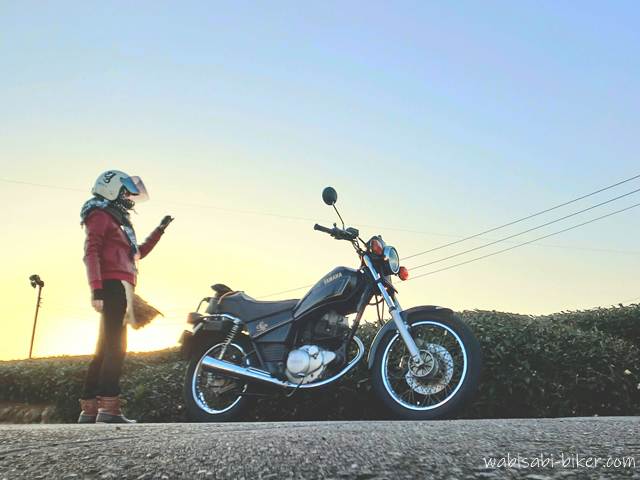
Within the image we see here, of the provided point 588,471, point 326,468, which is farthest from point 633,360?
point 326,468

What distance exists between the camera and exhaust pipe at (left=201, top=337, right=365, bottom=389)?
4.79m

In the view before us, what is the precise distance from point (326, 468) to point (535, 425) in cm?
160

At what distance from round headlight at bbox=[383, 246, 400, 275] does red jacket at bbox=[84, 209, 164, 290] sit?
242 centimetres

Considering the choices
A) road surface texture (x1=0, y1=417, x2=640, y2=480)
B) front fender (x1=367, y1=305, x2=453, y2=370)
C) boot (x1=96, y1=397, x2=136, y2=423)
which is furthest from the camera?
boot (x1=96, y1=397, x2=136, y2=423)

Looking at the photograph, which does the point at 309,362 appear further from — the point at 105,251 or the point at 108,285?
the point at 105,251

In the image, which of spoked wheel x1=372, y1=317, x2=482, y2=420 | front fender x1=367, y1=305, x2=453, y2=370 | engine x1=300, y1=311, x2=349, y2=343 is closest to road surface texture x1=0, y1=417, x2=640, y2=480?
spoked wheel x1=372, y1=317, x2=482, y2=420

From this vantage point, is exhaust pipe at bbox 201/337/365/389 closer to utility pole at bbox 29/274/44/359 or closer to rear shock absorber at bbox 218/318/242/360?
rear shock absorber at bbox 218/318/242/360

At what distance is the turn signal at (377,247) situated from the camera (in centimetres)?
483

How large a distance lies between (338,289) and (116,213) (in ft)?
7.50

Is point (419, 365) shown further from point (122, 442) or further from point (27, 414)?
point (27, 414)

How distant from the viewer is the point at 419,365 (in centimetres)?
439

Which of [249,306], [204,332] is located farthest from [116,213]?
[249,306]

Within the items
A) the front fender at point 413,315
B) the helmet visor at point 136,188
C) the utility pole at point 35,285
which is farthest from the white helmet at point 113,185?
the utility pole at point 35,285

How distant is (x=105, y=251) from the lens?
538 cm
